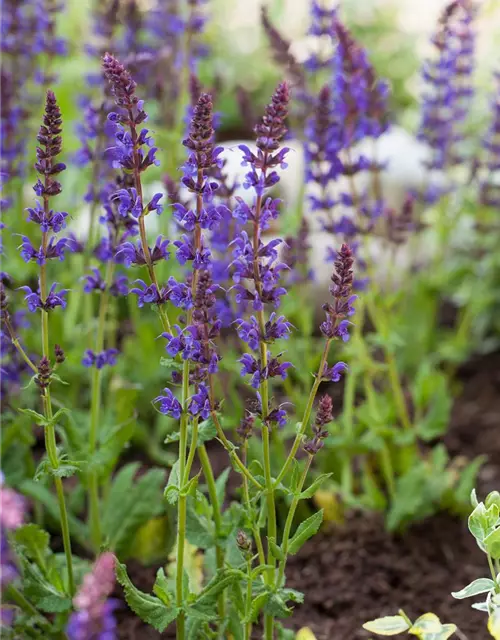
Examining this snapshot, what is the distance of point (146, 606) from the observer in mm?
2350

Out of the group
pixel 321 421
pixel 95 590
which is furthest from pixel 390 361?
pixel 95 590

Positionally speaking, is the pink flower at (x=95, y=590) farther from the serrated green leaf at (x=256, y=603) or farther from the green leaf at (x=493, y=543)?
the green leaf at (x=493, y=543)

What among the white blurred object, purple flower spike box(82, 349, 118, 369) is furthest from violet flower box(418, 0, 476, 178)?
purple flower spike box(82, 349, 118, 369)

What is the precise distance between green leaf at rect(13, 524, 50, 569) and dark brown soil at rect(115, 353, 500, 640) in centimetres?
47

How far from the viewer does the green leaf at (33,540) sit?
8.67 feet

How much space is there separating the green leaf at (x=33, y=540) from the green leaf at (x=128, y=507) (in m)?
0.43

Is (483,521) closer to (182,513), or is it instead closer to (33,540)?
(182,513)

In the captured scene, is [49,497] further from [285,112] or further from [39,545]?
[285,112]

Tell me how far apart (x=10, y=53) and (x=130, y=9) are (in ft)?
1.98

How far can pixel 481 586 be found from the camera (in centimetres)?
235

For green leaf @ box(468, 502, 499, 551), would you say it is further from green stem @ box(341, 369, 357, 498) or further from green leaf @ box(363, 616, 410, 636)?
green stem @ box(341, 369, 357, 498)

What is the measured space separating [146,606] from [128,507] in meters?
0.92

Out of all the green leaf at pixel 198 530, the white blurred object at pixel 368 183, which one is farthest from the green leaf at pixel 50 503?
the white blurred object at pixel 368 183

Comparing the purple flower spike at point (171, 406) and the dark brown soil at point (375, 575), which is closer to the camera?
the purple flower spike at point (171, 406)
